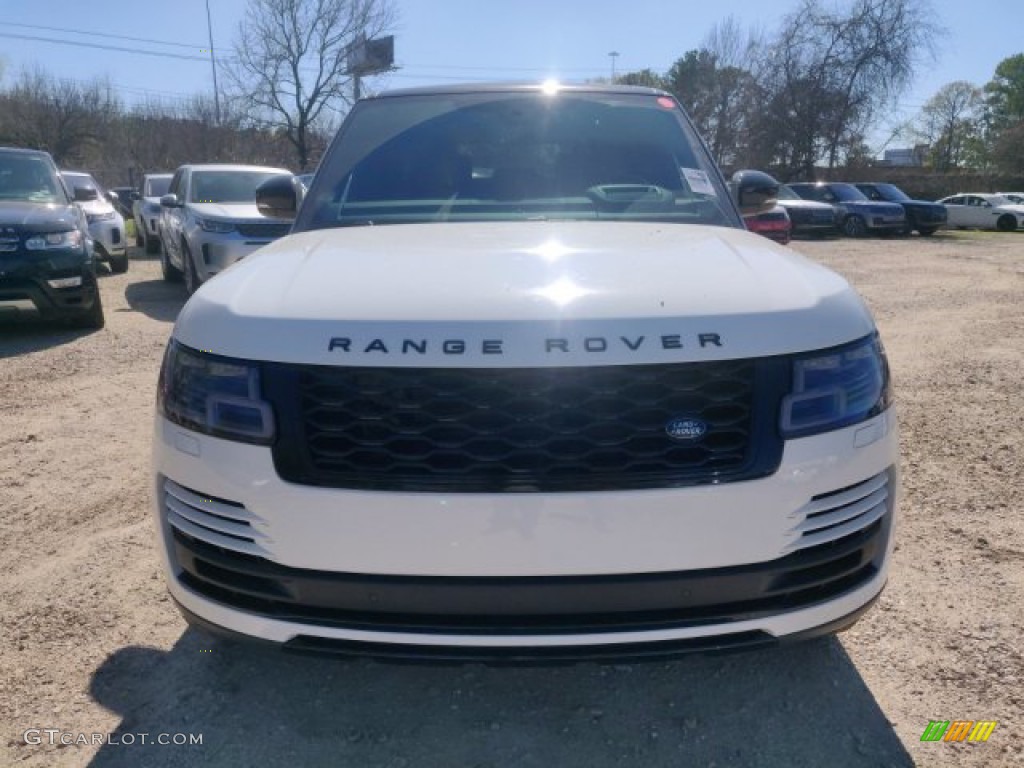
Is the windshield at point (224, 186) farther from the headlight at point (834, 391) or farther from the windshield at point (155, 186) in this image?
the headlight at point (834, 391)

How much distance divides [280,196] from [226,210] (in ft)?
20.7

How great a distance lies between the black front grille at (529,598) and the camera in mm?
1770

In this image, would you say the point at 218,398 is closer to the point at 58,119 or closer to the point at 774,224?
the point at 774,224

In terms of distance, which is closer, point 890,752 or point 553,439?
point 553,439

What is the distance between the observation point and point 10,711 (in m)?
2.24

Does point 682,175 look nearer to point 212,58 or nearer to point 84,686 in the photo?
point 84,686

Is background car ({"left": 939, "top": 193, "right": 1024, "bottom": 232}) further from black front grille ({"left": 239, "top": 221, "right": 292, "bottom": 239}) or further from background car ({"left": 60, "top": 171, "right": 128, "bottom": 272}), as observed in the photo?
background car ({"left": 60, "top": 171, "right": 128, "bottom": 272})

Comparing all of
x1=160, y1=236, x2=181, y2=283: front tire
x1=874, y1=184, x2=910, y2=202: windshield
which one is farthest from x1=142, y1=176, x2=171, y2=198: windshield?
x1=874, y1=184, x2=910, y2=202: windshield

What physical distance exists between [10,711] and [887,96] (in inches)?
1528

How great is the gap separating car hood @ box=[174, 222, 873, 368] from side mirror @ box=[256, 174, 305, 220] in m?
1.32

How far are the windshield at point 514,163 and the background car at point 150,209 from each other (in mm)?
12361

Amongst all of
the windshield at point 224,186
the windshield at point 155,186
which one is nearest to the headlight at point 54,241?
the windshield at point 224,186

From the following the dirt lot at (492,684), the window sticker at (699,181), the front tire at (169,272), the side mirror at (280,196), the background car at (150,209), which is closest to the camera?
the dirt lot at (492,684)

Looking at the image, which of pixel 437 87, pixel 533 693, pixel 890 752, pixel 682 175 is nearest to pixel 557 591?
pixel 533 693
